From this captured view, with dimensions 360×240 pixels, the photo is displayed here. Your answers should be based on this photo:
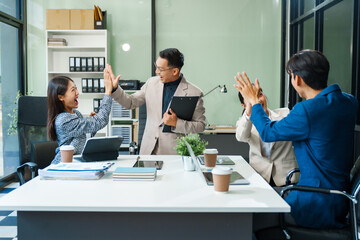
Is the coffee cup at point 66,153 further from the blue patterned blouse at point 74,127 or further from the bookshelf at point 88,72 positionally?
the bookshelf at point 88,72

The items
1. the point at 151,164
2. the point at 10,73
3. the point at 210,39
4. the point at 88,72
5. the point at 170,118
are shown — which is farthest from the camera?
the point at 210,39

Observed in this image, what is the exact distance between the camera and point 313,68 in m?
1.81

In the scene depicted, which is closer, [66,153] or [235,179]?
[235,179]

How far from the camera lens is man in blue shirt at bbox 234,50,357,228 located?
1730 millimetres

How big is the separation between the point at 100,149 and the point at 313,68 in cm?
136

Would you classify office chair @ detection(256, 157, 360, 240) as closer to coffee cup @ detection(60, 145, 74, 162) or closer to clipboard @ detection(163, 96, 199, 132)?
clipboard @ detection(163, 96, 199, 132)

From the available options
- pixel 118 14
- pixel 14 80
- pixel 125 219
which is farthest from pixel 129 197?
pixel 118 14

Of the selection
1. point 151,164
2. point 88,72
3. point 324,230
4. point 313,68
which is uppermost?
point 88,72

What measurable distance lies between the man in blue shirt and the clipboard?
30.7 inches

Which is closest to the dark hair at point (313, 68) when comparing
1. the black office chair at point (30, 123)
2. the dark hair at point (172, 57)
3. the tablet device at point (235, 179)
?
the tablet device at point (235, 179)

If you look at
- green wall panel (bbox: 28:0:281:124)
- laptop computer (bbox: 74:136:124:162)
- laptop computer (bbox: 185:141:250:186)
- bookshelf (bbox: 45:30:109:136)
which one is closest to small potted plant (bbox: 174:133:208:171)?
laptop computer (bbox: 185:141:250:186)

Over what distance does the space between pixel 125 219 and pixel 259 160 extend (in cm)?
112

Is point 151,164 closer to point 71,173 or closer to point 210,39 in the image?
point 71,173

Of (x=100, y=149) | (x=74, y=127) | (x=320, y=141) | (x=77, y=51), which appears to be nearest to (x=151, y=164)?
(x=100, y=149)
